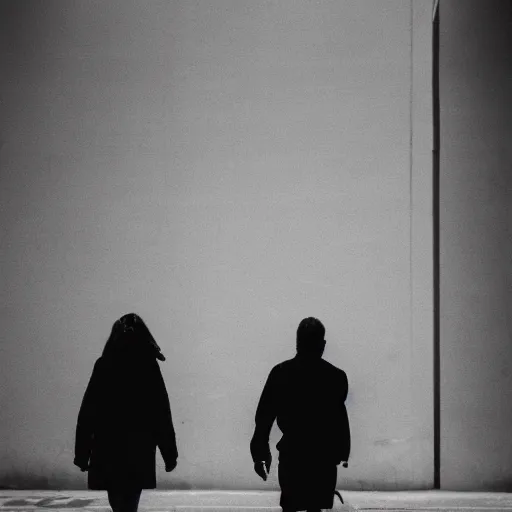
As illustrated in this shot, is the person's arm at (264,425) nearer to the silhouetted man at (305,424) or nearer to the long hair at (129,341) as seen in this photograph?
the silhouetted man at (305,424)

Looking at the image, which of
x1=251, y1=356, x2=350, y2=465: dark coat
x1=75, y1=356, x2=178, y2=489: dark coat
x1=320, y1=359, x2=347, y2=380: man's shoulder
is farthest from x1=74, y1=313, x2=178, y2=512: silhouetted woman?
x1=320, y1=359, x2=347, y2=380: man's shoulder

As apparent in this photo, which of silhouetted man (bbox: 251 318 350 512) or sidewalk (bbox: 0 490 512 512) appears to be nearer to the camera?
silhouetted man (bbox: 251 318 350 512)

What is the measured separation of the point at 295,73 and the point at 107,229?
8.15 ft

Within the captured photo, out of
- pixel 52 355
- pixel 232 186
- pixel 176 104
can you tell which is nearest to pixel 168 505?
pixel 52 355

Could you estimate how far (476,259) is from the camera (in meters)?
7.21

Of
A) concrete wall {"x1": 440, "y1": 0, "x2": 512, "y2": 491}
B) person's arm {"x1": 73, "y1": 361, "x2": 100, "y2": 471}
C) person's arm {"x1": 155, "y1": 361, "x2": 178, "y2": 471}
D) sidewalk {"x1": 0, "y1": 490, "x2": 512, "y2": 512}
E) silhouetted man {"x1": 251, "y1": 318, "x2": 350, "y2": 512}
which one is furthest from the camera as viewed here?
concrete wall {"x1": 440, "y1": 0, "x2": 512, "y2": 491}

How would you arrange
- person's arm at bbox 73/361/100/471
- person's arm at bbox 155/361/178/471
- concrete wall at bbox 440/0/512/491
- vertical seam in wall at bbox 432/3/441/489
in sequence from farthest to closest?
vertical seam in wall at bbox 432/3/441/489 → concrete wall at bbox 440/0/512/491 → person's arm at bbox 155/361/178/471 → person's arm at bbox 73/361/100/471

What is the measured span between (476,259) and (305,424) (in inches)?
126

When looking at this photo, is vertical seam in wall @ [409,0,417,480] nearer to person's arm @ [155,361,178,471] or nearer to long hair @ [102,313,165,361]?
person's arm @ [155,361,178,471]

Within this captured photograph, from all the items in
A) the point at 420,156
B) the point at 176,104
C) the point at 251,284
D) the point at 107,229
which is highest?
the point at 176,104

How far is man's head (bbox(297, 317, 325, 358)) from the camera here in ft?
15.9

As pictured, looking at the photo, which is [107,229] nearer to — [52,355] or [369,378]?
[52,355]

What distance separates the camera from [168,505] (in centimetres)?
675

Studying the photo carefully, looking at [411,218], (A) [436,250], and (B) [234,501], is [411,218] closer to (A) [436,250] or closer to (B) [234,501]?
(A) [436,250]
